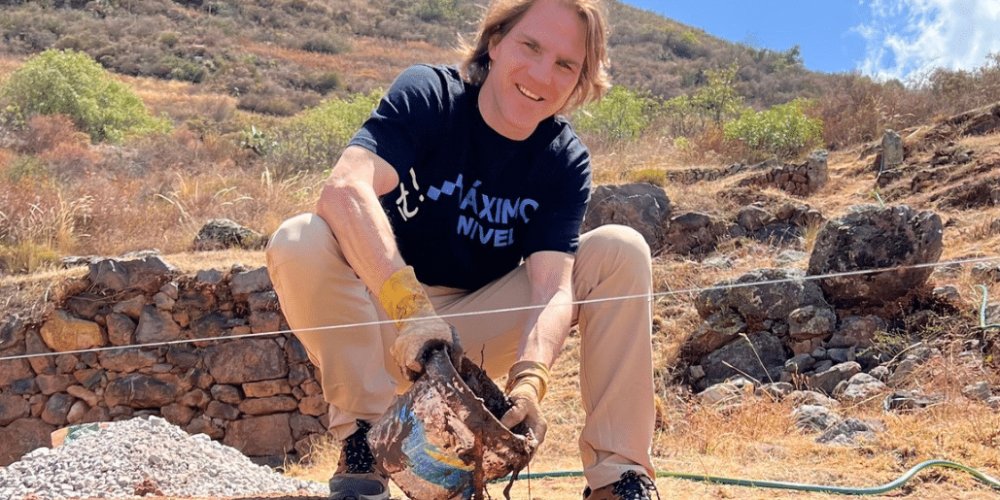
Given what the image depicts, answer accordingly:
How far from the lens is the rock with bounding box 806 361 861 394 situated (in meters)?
5.20

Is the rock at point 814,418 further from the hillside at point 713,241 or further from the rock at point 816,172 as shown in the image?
the rock at point 816,172

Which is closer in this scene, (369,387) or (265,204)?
(369,387)

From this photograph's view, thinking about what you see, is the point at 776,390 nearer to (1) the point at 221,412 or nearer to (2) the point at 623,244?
(2) the point at 623,244

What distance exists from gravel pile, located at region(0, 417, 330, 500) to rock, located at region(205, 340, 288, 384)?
184cm

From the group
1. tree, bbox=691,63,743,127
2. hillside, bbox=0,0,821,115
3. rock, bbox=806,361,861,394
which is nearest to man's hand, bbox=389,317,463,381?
rock, bbox=806,361,861,394

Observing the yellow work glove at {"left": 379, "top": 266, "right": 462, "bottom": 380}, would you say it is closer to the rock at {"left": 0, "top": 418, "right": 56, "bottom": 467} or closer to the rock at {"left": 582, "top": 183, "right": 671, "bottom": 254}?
the rock at {"left": 0, "top": 418, "right": 56, "bottom": 467}

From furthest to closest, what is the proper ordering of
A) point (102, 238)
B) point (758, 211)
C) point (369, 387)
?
point (758, 211) → point (102, 238) → point (369, 387)

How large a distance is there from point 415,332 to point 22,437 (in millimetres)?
5967

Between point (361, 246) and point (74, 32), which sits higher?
point (361, 246)

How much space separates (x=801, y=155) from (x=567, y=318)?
9785mm

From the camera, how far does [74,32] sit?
83.7 feet

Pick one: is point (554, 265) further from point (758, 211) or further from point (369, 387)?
point (758, 211)

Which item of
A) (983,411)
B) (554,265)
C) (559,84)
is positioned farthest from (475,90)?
(983,411)

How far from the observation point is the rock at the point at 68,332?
6.58 m
